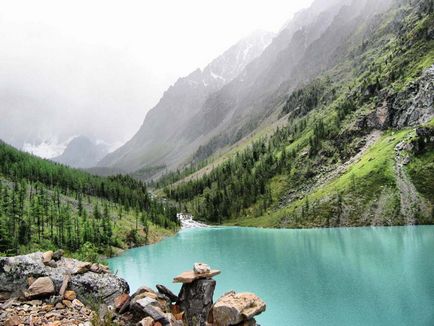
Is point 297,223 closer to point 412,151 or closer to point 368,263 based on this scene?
point 412,151

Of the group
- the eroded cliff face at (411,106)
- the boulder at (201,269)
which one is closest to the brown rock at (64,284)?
the boulder at (201,269)

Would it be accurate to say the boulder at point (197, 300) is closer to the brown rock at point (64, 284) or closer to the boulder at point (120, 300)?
the boulder at point (120, 300)

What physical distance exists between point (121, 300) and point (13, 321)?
22.0ft

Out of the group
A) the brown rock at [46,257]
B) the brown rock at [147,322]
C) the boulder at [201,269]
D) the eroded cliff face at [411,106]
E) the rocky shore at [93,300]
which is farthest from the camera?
the eroded cliff face at [411,106]

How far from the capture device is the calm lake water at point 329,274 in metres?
43.6

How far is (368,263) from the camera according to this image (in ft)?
239

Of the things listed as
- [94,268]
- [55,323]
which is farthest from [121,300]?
[55,323]

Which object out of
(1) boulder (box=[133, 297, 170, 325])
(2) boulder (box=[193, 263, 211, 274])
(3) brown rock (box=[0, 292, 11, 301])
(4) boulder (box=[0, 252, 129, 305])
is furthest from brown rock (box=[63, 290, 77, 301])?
(2) boulder (box=[193, 263, 211, 274])

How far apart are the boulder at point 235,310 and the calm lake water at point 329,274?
8608 mm

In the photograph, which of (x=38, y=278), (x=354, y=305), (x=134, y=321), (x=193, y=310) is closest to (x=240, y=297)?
(x=193, y=310)

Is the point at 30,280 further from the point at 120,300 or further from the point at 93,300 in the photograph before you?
the point at 120,300

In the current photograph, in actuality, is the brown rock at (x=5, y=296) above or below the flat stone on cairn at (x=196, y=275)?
above

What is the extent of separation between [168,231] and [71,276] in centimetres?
17346

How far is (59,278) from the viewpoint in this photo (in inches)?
989
